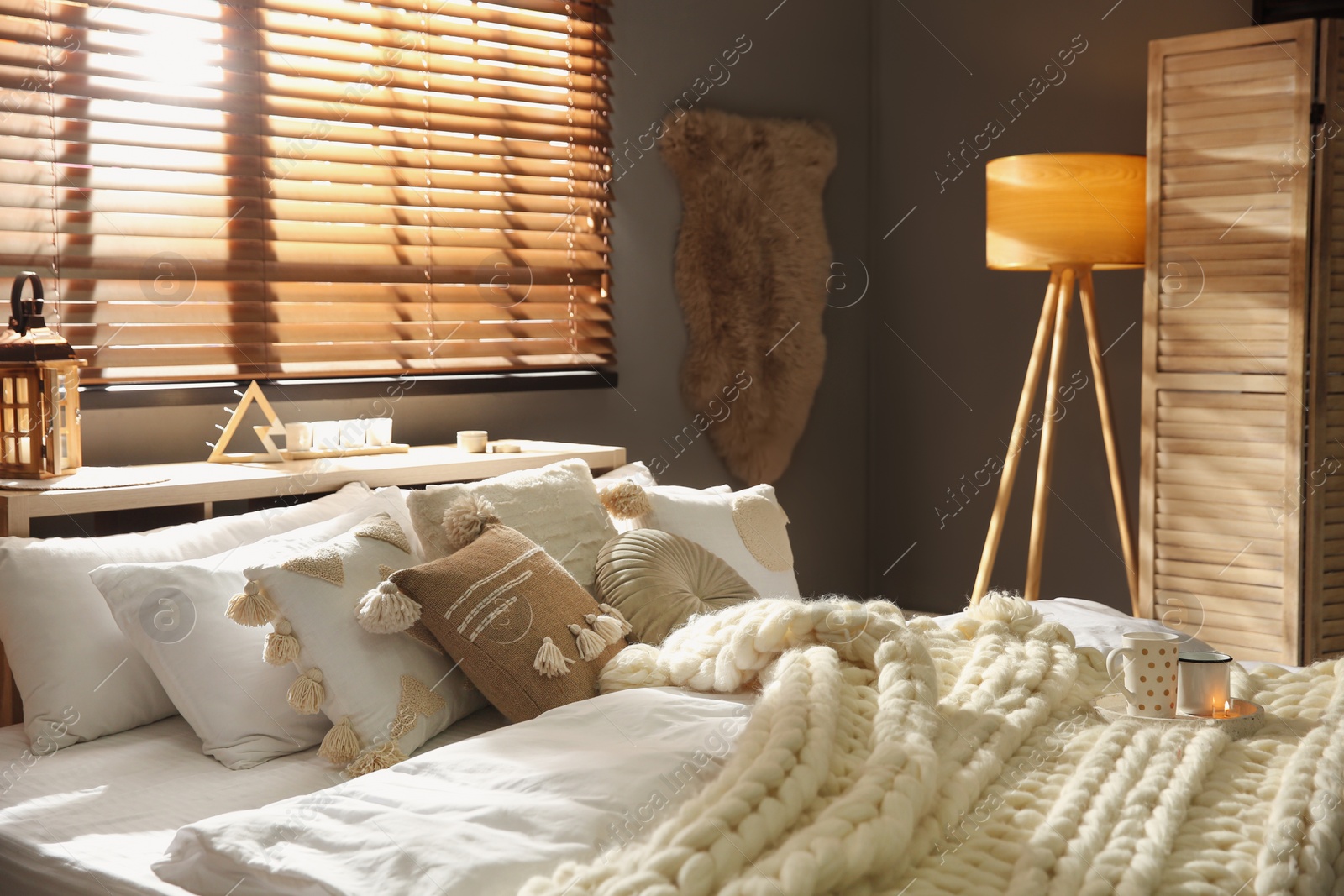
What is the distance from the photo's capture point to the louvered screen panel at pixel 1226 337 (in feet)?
9.98

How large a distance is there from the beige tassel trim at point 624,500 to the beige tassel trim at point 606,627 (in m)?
0.45

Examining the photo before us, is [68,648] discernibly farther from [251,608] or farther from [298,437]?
[298,437]

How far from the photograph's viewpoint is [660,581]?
6.62ft

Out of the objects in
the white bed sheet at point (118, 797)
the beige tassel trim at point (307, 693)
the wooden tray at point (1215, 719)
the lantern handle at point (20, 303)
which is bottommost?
the white bed sheet at point (118, 797)

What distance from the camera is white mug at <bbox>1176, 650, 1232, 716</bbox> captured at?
1.57 meters

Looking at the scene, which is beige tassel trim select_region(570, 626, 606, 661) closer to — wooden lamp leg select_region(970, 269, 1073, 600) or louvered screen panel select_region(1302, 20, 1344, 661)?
wooden lamp leg select_region(970, 269, 1073, 600)

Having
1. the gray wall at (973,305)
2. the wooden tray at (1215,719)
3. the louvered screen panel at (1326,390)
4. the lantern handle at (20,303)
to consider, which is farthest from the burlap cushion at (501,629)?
the gray wall at (973,305)

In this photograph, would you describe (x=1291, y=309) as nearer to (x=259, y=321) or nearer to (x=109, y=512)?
(x=259, y=321)

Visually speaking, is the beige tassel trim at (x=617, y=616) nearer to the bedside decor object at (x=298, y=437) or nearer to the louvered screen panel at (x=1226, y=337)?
the bedside decor object at (x=298, y=437)

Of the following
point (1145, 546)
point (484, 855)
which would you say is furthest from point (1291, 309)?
point (484, 855)

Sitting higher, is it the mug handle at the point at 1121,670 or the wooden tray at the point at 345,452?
the wooden tray at the point at 345,452

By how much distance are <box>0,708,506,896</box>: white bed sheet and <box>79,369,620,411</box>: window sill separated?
0.78 metres

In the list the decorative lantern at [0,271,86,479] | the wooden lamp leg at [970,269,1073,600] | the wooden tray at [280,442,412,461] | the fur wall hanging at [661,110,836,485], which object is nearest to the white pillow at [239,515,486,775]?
the decorative lantern at [0,271,86,479]

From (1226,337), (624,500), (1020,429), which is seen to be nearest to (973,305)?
(1020,429)
